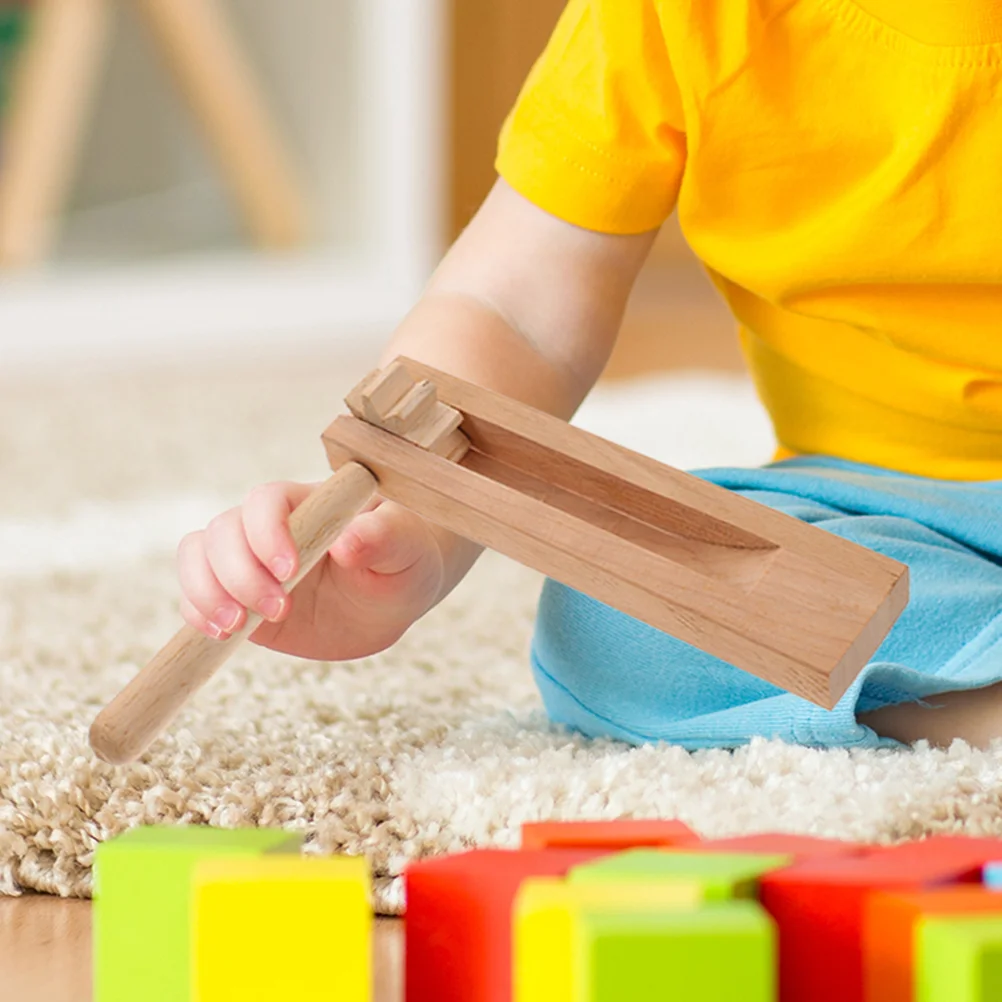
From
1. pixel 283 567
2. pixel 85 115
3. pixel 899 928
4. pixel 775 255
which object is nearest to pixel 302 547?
pixel 283 567

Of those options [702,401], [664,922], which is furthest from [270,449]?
[664,922]

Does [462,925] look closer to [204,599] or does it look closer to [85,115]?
[204,599]

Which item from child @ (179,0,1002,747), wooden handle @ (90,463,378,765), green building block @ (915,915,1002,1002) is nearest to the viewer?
green building block @ (915,915,1002,1002)

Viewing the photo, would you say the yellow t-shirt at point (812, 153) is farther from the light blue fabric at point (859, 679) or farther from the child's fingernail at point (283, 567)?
the child's fingernail at point (283, 567)

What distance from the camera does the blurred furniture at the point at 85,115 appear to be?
2420mm

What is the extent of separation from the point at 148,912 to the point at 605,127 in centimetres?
45

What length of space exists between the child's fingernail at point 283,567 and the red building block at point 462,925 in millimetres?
119

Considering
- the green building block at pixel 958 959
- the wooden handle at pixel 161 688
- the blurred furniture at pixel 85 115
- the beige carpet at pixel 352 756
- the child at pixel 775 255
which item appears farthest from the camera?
the blurred furniture at pixel 85 115

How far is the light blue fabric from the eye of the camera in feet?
2.22

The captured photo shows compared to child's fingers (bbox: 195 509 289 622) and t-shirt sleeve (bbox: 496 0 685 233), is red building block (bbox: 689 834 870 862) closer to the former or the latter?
child's fingers (bbox: 195 509 289 622)

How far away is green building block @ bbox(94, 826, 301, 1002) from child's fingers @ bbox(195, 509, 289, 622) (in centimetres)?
10

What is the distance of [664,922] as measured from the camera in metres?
0.38

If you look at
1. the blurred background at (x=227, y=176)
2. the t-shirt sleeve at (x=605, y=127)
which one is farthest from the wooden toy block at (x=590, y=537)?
the blurred background at (x=227, y=176)

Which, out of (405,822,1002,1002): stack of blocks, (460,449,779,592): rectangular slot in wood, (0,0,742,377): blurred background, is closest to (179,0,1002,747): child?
(460,449,779,592): rectangular slot in wood
